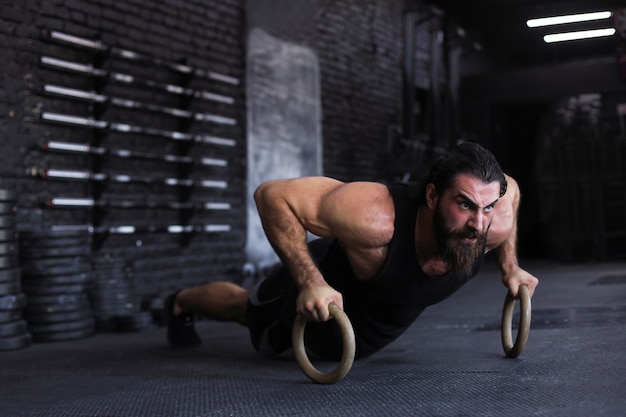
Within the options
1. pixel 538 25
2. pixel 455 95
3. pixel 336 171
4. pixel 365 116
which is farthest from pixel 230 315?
pixel 538 25

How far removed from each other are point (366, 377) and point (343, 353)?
0.28 metres

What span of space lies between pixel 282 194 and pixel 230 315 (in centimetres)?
87

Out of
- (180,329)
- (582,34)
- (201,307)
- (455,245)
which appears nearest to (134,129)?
(180,329)

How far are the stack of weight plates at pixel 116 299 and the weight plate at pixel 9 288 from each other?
805mm

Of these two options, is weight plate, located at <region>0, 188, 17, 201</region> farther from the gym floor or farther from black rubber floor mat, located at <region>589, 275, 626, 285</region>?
black rubber floor mat, located at <region>589, 275, 626, 285</region>

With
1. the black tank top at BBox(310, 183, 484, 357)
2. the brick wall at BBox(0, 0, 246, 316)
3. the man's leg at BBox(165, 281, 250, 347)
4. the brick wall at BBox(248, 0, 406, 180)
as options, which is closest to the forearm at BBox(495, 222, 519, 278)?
the black tank top at BBox(310, 183, 484, 357)

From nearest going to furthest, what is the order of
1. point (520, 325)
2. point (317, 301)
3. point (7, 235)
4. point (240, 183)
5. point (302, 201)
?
point (317, 301)
point (302, 201)
point (520, 325)
point (7, 235)
point (240, 183)

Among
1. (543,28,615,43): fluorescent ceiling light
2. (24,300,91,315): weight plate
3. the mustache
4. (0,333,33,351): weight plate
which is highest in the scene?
(543,28,615,43): fluorescent ceiling light

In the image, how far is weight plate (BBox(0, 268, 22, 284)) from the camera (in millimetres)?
3869

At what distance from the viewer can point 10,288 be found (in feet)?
12.8

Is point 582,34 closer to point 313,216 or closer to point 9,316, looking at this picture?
point 9,316

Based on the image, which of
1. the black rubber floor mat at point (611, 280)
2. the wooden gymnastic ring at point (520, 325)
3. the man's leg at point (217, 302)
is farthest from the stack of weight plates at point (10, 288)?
the black rubber floor mat at point (611, 280)

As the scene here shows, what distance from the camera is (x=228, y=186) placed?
6.19 metres

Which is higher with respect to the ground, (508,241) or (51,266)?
(508,241)
